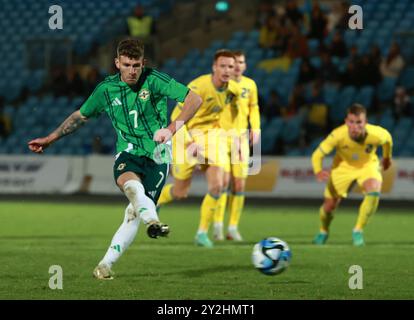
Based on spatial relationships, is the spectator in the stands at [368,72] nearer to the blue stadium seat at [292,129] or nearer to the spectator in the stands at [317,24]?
the spectator in the stands at [317,24]

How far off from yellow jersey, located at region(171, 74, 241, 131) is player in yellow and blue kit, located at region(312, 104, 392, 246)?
1.23 metres

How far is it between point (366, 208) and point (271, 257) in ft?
12.3

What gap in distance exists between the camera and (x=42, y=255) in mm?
10273

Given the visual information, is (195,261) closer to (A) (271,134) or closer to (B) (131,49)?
(B) (131,49)

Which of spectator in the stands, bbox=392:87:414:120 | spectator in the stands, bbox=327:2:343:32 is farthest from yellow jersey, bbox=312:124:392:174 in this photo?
spectator in the stands, bbox=327:2:343:32

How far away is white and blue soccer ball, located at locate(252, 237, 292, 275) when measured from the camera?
8281mm

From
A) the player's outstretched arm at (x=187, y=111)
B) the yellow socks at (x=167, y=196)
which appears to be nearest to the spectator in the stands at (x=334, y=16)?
the yellow socks at (x=167, y=196)

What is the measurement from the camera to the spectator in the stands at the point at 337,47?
2272cm

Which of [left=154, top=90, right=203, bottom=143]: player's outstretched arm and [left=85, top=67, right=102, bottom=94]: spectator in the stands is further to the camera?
[left=85, top=67, right=102, bottom=94]: spectator in the stands

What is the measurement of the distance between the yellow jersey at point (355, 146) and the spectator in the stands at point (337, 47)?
10679mm

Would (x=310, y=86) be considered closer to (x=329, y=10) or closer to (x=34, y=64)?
(x=329, y=10)

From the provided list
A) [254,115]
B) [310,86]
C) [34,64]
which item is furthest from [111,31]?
[254,115]

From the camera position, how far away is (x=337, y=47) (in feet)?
74.5

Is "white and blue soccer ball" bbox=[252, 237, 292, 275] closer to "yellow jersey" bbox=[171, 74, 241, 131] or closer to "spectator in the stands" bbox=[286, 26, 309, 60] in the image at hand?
"yellow jersey" bbox=[171, 74, 241, 131]
